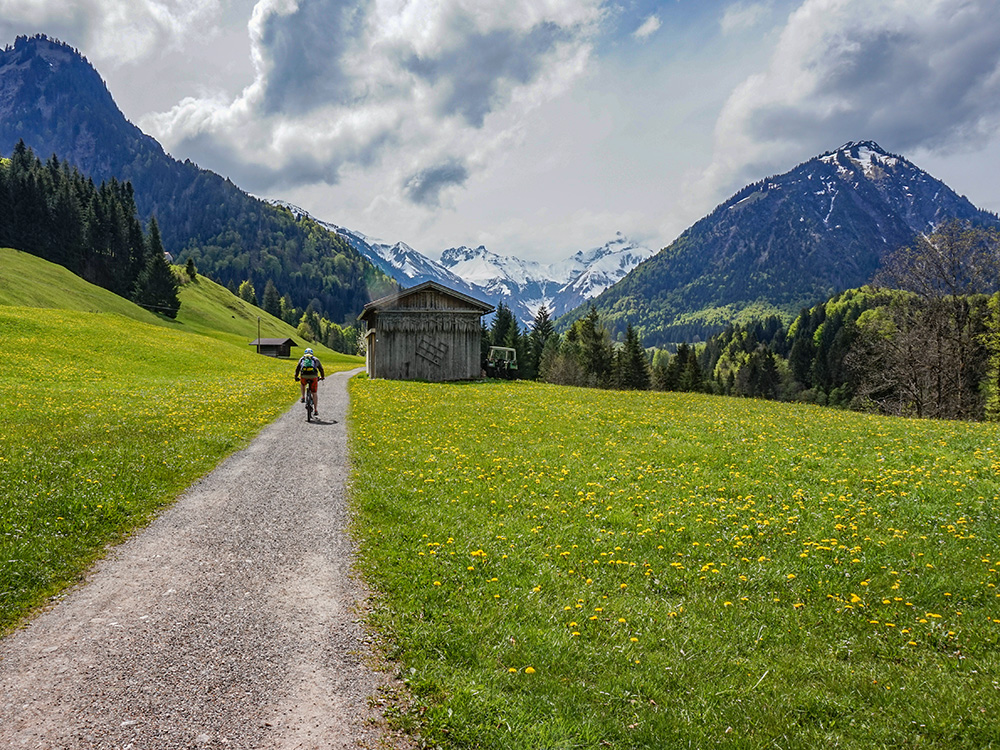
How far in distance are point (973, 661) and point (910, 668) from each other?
34.7 inches

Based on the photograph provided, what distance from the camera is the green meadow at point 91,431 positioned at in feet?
29.4

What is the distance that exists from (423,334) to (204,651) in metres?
45.6

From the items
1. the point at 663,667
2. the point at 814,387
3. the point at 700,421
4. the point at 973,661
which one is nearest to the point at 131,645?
the point at 663,667

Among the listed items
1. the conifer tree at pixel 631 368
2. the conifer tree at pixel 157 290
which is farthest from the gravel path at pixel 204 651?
the conifer tree at pixel 157 290

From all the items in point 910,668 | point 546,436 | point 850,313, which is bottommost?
point 910,668

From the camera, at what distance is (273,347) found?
376 feet

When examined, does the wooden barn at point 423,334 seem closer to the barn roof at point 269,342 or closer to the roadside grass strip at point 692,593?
the roadside grass strip at point 692,593

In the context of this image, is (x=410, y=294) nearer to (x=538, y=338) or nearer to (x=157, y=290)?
(x=538, y=338)

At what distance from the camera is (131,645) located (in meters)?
6.34

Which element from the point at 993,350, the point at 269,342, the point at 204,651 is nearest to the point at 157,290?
the point at 269,342

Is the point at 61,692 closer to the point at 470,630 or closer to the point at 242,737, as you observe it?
the point at 242,737

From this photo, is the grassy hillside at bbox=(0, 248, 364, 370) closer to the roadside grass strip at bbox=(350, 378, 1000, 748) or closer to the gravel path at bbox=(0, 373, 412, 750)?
the gravel path at bbox=(0, 373, 412, 750)

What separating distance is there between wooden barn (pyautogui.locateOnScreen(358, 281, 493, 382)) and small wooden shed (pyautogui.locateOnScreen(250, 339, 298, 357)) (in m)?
72.2

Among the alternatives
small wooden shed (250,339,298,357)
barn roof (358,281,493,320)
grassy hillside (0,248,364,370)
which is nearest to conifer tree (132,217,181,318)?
grassy hillside (0,248,364,370)
